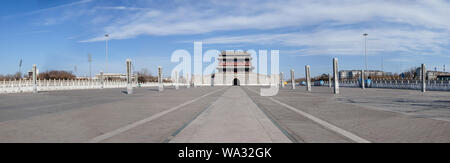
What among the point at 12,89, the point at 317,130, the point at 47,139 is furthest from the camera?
the point at 12,89

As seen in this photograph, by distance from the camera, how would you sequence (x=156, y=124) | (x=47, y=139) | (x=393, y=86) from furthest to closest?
(x=393, y=86)
(x=156, y=124)
(x=47, y=139)

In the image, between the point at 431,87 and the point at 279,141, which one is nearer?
the point at 279,141

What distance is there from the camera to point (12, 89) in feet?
113
